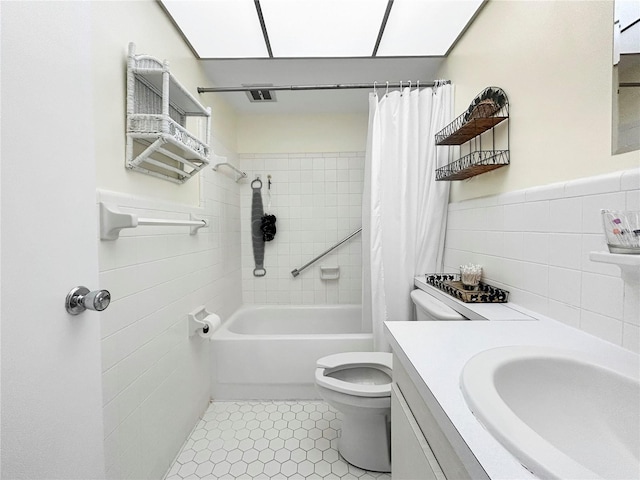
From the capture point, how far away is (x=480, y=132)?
1.50m

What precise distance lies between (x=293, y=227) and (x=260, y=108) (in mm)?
1074

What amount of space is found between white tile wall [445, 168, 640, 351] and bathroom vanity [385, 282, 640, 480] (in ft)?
0.20

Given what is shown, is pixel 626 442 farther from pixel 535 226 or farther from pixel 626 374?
pixel 535 226

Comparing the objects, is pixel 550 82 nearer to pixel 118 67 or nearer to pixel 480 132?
pixel 480 132

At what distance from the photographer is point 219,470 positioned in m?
1.44

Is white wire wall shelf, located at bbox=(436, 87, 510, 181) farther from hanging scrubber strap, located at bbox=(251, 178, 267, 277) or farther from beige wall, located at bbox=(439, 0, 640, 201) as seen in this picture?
hanging scrubber strap, located at bbox=(251, 178, 267, 277)

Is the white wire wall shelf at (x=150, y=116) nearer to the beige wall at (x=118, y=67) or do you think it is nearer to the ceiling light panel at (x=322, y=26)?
the beige wall at (x=118, y=67)

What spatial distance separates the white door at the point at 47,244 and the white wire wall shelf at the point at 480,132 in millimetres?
1422

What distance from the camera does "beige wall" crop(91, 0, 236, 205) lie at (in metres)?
1.03

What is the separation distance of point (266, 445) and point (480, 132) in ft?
6.32

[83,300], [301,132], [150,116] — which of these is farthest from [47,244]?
[301,132]

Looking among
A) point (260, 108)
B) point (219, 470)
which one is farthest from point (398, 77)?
point (219, 470)

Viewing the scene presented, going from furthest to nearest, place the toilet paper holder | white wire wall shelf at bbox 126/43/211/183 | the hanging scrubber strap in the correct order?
the hanging scrubber strap
the toilet paper holder
white wire wall shelf at bbox 126/43/211/183

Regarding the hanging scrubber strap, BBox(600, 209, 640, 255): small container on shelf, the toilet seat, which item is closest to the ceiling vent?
the hanging scrubber strap
